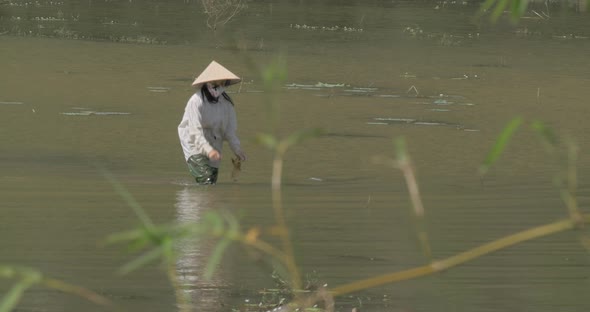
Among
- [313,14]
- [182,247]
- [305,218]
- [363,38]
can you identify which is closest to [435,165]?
[305,218]

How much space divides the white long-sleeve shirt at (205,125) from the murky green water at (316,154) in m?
0.32

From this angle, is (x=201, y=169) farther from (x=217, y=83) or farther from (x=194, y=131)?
(x=217, y=83)

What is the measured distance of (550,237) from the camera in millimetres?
7504

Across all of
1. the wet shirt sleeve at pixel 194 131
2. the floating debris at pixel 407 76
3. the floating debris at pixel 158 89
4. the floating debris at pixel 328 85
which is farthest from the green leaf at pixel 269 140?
the floating debris at pixel 407 76

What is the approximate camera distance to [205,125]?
34.6ft

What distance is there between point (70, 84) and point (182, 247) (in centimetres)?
1284

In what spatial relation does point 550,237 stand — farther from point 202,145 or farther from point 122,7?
point 122,7

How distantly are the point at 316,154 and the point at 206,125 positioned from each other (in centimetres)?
257

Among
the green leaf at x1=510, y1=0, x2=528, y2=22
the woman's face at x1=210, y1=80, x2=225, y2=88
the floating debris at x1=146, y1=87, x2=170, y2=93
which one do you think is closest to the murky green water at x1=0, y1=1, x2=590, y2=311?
the floating debris at x1=146, y1=87, x2=170, y2=93

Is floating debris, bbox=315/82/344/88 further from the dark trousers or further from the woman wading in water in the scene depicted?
the dark trousers

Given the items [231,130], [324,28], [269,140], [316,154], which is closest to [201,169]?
[231,130]

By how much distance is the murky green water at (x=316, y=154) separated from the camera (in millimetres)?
6145

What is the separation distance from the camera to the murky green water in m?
6.14

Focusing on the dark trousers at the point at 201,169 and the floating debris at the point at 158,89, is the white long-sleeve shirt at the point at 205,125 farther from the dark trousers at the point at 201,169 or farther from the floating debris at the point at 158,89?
the floating debris at the point at 158,89
